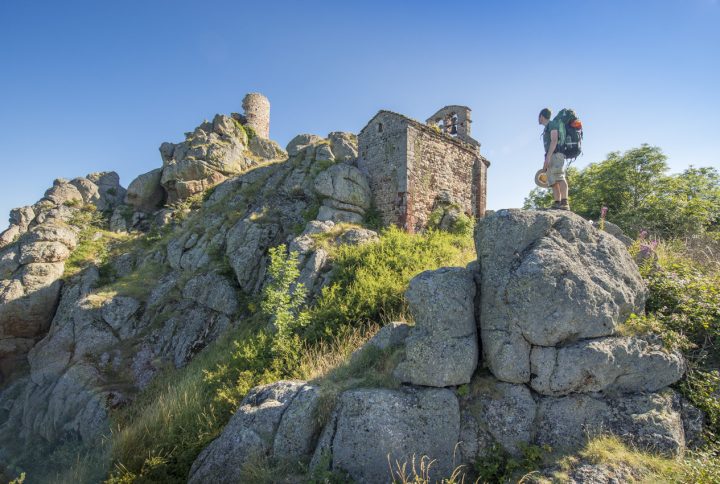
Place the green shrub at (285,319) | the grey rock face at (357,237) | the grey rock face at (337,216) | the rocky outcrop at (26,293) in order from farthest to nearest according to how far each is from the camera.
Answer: the rocky outcrop at (26,293)
the grey rock face at (337,216)
the grey rock face at (357,237)
the green shrub at (285,319)

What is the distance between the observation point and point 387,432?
4.86 metres

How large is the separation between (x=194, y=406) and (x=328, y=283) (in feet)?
16.2

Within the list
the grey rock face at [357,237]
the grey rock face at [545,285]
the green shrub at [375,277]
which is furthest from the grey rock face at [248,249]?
the grey rock face at [545,285]

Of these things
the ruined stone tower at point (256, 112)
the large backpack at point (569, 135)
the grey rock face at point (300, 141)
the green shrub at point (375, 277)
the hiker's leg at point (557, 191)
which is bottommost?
the green shrub at point (375, 277)

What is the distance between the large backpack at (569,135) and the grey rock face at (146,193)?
25786 mm

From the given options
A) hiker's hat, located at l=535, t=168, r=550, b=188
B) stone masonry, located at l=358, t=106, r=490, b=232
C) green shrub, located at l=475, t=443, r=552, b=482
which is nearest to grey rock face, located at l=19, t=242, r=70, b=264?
stone masonry, located at l=358, t=106, r=490, b=232

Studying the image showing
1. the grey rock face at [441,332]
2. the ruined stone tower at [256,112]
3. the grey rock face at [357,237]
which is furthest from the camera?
the ruined stone tower at [256,112]

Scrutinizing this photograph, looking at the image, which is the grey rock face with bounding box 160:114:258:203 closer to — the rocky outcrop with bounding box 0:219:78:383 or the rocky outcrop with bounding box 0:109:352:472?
the rocky outcrop with bounding box 0:109:352:472

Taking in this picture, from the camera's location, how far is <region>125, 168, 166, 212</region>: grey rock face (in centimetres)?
2419

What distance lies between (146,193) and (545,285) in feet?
87.9

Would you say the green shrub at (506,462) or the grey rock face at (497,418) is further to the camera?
the grey rock face at (497,418)

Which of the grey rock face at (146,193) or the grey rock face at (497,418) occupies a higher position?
the grey rock face at (146,193)

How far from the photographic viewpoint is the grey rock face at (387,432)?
15.6 feet

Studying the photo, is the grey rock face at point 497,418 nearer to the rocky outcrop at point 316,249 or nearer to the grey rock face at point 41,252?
the rocky outcrop at point 316,249
